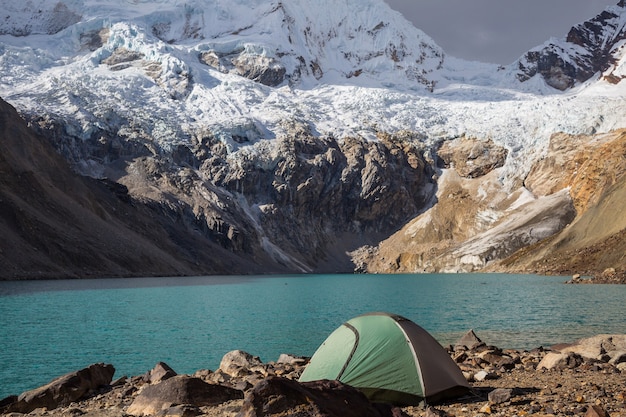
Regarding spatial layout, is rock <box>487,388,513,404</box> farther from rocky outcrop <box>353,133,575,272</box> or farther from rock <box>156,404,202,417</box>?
rocky outcrop <box>353,133,575,272</box>

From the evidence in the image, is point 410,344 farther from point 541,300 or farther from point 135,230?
point 135,230

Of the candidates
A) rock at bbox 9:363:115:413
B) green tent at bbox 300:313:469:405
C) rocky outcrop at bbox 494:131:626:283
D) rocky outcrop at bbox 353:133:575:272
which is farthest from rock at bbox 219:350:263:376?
rocky outcrop at bbox 353:133:575:272

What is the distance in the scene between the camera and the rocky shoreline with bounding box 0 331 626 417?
10.7 meters

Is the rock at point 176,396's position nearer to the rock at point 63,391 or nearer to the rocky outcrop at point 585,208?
the rock at point 63,391

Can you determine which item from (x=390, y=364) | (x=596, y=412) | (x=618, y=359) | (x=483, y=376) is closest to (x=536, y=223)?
(x=618, y=359)

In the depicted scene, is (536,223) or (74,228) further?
(536,223)

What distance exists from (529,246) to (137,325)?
4515 inches

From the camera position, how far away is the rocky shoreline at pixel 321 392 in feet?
35.2

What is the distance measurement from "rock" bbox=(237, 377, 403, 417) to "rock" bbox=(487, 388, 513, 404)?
151 inches

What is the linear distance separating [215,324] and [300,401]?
28.7m

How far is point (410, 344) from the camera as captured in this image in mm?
15148

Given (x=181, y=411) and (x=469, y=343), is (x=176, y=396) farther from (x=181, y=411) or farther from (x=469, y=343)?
(x=469, y=343)

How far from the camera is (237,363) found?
21.1 m

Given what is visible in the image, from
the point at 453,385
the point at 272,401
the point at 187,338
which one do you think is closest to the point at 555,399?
the point at 453,385
